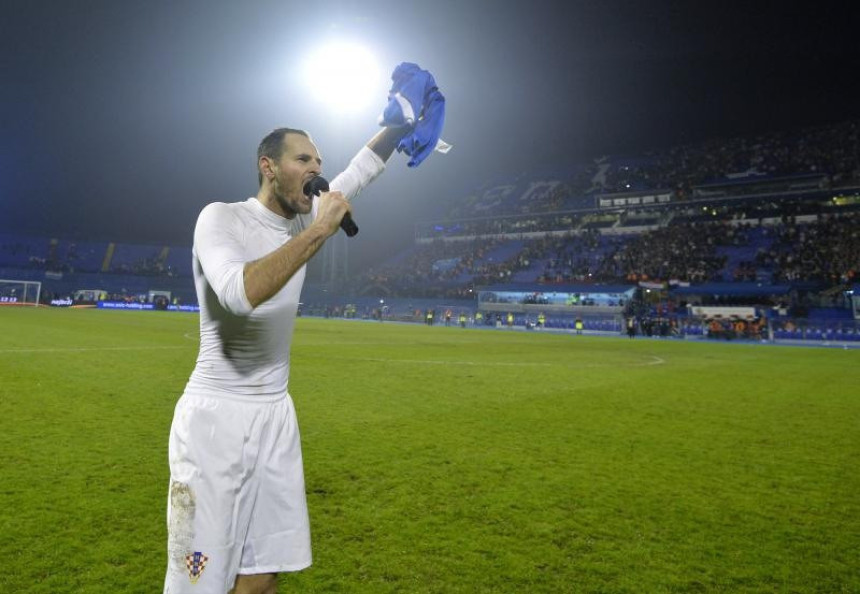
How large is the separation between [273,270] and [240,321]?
0.40 meters

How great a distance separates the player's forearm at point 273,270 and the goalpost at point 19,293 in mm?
57734

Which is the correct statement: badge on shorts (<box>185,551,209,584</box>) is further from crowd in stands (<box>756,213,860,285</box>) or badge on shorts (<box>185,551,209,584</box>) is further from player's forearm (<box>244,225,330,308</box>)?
crowd in stands (<box>756,213,860,285</box>)

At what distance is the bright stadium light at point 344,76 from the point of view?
94.3 feet

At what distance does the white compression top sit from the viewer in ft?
6.07

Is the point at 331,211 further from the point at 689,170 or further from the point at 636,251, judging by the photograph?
the point at 689,170

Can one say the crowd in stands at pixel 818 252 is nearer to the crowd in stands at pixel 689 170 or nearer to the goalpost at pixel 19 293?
the crowd in stands at pixel 689 170

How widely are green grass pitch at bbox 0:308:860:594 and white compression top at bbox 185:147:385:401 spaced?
1468mm

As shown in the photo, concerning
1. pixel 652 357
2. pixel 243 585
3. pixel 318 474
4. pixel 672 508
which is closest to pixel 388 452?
pixel 318 474

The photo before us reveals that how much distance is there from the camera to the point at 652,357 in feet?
54.9

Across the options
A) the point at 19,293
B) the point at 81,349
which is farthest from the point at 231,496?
the point at 19,293

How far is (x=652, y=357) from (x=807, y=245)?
28.8 meters

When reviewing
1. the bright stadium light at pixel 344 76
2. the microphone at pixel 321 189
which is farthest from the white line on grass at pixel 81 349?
the bright stadium light at pixel 344 76

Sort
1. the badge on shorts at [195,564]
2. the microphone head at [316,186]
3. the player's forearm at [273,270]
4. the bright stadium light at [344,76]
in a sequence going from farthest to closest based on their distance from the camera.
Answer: the bright stadium light at [344,76] → the microphone head at [316,186] → the badge on shorts at [195,564] → the player's forearm at [273,270]

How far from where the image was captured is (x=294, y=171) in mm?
2049
